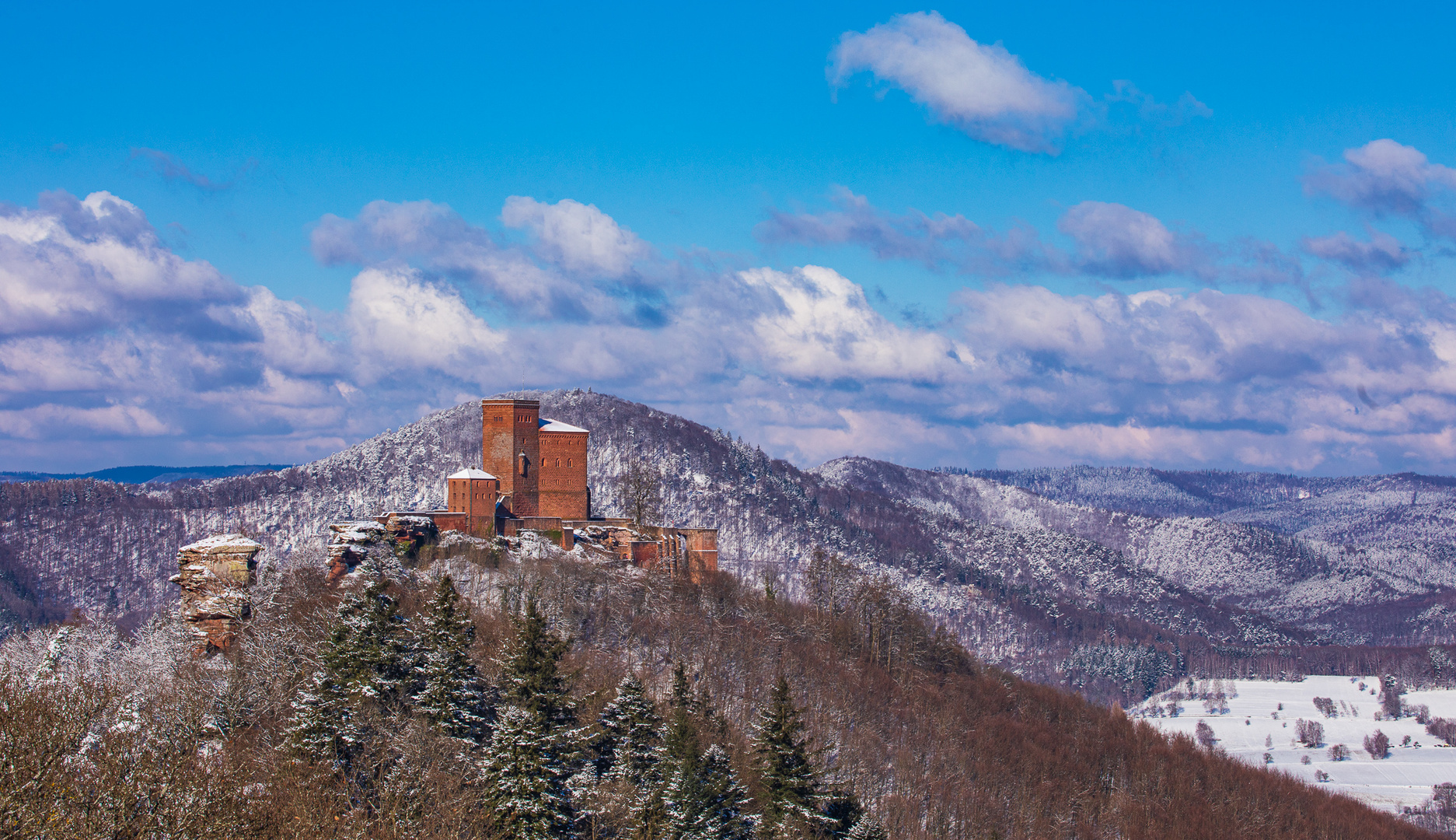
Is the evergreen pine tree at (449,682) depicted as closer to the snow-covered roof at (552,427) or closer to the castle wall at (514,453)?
the castle wall at (514,453)

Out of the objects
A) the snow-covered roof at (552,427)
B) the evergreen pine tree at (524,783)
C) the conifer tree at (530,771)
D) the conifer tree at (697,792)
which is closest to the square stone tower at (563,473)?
the snow-covered roof at (552,427)

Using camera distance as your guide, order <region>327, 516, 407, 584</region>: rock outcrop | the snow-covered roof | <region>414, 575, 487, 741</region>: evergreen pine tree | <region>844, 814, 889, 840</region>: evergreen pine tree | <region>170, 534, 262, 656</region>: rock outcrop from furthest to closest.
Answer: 1. the snow-covered roof
2. <region>327, 516, 407, 584</region>: rock outcrop
3. <region>170, 534, 262, 656</region>: rock outcrop
4. <region>844, 814, 889, 840</region>: evergreen pine tree
5. <region>414, 575, 487, 741</region>: evergreen pine tree

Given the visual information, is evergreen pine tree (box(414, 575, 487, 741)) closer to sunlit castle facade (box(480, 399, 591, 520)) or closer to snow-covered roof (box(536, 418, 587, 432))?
sunlit castle facade (box(480, 399, 591, 520))

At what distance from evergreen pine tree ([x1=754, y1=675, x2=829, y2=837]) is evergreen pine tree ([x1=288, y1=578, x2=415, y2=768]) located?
14.4 metres

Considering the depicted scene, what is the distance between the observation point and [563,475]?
9138cm

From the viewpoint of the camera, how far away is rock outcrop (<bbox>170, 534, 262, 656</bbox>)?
167ft

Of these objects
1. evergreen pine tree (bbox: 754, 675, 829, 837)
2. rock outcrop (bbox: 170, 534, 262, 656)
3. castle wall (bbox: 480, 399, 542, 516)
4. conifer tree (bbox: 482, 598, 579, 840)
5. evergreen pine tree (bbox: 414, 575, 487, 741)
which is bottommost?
evergreen pine tree (bbox: 754, 675, 829, 837)

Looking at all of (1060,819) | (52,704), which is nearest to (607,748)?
(52,704)

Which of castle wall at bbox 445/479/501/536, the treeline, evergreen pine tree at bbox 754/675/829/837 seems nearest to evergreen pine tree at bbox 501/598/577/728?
the treeline

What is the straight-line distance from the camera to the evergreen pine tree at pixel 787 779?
45.4 metres

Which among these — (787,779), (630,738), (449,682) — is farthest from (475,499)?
(787,779)

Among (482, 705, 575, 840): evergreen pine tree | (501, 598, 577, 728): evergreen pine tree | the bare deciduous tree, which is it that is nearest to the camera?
(482, 705, 575, 840): evergreen pine tree

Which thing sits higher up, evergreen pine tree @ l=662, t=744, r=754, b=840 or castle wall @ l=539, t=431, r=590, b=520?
castle wall @ l=539, t=431, r=590, b=520

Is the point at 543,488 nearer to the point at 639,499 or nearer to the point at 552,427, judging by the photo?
the point at 552,427
